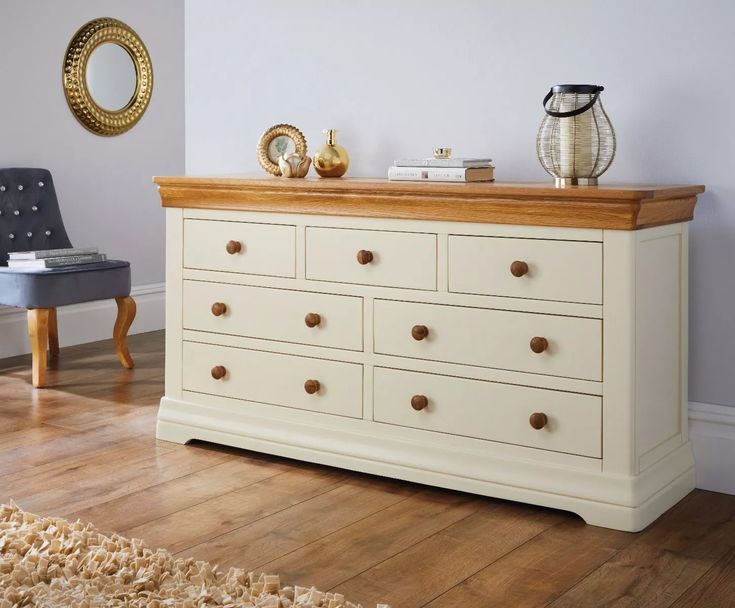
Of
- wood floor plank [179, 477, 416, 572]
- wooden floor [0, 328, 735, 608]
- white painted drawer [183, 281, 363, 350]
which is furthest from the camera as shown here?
white painted drawer [183, 281, 363, 350]

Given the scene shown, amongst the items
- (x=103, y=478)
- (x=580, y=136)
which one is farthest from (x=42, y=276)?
(x=580, y=136)

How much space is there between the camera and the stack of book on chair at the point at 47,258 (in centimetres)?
438

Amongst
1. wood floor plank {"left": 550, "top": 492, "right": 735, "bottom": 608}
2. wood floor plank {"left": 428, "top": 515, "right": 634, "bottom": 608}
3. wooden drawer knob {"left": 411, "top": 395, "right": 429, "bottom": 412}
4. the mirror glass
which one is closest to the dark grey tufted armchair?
the mirror glass

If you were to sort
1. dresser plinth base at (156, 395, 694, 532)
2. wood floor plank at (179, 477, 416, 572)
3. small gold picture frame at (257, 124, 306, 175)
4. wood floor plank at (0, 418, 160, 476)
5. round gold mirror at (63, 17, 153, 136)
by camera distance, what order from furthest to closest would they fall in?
round gold mirror at (63, 17, 153, 136)
small gold picture frame at (257, 124, 306, 175)
wood floor plank at (0, 418, 160, 476)
dresser plinth base at (156, 395, 694, 532)
wood floor plank at (179, 477, 416, 572)

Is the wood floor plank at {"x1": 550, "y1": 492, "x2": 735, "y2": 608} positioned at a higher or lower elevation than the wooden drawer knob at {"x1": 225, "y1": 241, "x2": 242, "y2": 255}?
lower

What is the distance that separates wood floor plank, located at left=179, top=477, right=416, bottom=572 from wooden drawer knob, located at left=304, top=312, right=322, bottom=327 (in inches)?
18.5

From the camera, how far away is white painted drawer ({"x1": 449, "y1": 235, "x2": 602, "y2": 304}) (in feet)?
8.59

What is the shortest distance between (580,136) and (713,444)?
3.14ft

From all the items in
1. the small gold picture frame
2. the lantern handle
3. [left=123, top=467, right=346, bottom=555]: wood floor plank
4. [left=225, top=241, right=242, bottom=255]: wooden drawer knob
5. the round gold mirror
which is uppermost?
the round gold mirror

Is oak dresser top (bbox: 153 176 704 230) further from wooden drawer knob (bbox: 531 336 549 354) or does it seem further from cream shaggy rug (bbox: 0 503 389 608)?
cream shaggy rug (bbox: 0 503 389 608)

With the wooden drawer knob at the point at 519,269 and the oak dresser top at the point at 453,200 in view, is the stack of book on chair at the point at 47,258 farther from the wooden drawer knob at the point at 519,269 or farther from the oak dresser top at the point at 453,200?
the wooden drawer knob at the point at 519,269

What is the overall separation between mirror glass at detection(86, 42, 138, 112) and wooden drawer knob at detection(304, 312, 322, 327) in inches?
110

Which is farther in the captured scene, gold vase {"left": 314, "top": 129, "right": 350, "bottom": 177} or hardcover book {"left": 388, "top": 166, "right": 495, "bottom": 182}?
gold vase {"left": 314, "top": 129, "right": 350, "bottom": 177}

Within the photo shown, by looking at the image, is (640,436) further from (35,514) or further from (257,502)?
(35,514)
